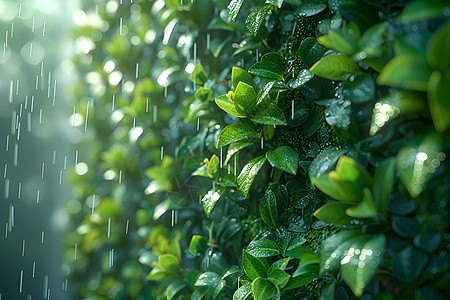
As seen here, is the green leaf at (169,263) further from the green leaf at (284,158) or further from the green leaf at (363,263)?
the green leaf at (363,263)

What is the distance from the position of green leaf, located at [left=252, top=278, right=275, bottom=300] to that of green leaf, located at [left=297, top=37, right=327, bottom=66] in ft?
1.48

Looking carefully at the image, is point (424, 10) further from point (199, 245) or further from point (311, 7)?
point (199, 245)

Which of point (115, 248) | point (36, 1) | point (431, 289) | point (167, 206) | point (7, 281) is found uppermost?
point (36, 1)

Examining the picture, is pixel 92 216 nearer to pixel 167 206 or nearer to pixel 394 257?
pixel 167 206

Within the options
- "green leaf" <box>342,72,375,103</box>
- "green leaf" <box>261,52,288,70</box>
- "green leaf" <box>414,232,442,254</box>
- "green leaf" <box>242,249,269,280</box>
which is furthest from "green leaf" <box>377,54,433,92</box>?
"green leaf" <box>242,249,269,280</box>

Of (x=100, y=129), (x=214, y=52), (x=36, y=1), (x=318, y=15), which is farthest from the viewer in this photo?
(x=36, y=1)

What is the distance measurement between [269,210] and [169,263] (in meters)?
0.42

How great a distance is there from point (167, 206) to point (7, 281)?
1.29 metres

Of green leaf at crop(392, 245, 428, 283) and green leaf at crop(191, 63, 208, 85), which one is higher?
green leaf at crop(191, 63, 208, 85)

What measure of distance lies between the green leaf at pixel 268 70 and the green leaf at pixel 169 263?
598 mm

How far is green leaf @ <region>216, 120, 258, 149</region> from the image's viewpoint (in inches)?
28.5

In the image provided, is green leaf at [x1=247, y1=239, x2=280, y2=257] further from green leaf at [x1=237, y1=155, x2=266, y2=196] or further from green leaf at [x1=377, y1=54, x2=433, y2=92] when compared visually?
green leaf at [x1=377, y1=54, x2=433, y2=92]

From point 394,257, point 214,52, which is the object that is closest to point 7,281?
point 214,52

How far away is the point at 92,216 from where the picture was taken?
1.64 meters
